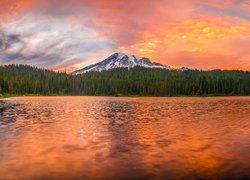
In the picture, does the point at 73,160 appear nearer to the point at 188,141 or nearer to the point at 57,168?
the point at 57,168

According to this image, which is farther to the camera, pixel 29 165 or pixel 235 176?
pixel 29 165

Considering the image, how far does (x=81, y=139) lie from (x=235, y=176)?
15.6 m

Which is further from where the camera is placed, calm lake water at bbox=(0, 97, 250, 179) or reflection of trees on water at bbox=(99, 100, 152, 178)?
reflection of trees on water at bbox=(99, 100, 152, 178)

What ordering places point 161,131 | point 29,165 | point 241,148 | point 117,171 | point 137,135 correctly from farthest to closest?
1. point 161,131
2. point 137,135
3. point 241,148
4. point 29,165
5. point 117,171

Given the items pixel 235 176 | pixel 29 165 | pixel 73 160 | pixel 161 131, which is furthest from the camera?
pixel 161 131

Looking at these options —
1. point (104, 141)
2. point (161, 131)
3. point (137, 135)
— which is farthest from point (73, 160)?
point (161, 131)

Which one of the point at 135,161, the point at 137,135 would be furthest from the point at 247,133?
the point at 135,161

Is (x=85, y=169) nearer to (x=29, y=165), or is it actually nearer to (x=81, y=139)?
(x=29, y=165)

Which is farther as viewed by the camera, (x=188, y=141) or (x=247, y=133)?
(x=247, y=133)

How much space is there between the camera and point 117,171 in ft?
56.1

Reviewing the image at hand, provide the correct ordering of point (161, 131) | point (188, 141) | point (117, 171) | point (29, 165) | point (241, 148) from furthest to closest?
point (161, 131), point (188, 141), point (241, 148), point (29, 165), point (117, 171)

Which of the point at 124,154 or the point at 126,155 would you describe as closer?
the point at 126,155

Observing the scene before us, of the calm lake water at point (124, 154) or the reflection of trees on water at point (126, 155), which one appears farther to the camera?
the reflection of trees on water at point (126, 155)

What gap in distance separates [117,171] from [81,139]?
11746 mm
